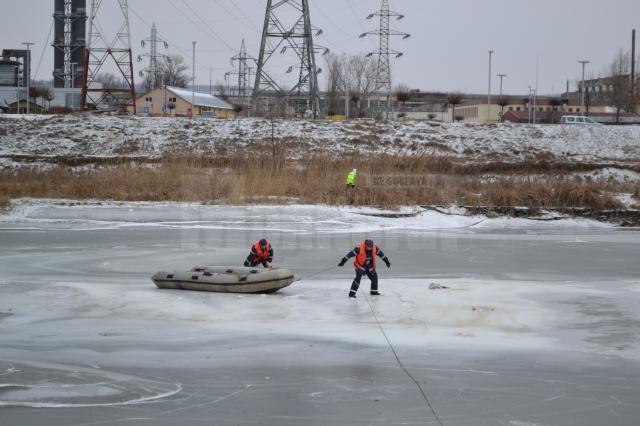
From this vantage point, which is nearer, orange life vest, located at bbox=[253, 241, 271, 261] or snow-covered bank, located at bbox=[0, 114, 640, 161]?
orange life vest, located at bbox=[253, 241, 271, 261]

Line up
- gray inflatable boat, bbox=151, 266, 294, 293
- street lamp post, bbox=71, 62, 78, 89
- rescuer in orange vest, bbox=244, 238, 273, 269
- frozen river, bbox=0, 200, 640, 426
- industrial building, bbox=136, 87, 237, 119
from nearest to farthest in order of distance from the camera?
1. frozen river, bbox=0, 200, 640, 426
2. gray inflatable boat, bbox=151, 266, 294, 293
3. rescuer in orange vest, bbox=244, 238, 273, 269
4. industrial building, bbox=136, 87, 237, 119
5. street lamp post, bbox=71, 62, 78, 89

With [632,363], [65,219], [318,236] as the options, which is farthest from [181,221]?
[632,363]

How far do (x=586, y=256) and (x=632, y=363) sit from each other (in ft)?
32.5

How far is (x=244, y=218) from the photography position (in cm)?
2692

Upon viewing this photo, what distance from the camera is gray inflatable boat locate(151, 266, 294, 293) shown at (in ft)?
44.0

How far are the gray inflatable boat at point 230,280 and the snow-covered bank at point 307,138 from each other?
26.6 metres

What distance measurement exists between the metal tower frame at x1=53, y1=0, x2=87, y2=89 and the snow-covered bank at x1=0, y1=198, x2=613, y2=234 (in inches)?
2556

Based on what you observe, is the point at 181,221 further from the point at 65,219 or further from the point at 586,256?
the point at 586,256

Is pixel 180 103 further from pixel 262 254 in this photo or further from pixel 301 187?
pixel 262 254

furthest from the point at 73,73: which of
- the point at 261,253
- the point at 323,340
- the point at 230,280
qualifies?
the point at 323,340

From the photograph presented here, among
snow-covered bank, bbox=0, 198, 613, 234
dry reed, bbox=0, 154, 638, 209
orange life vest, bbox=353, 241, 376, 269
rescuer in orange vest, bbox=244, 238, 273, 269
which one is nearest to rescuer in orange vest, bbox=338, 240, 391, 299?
orange life vest, bbox=353, 241, 376, 269

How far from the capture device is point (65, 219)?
26344mm

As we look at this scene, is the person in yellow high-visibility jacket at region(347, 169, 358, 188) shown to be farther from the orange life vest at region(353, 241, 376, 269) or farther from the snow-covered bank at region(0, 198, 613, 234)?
the orange life vest at region(353, 241, 376, 269)

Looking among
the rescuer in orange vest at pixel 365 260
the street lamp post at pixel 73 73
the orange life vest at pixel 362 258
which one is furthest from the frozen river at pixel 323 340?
the street lamp post at pixel 73 73
